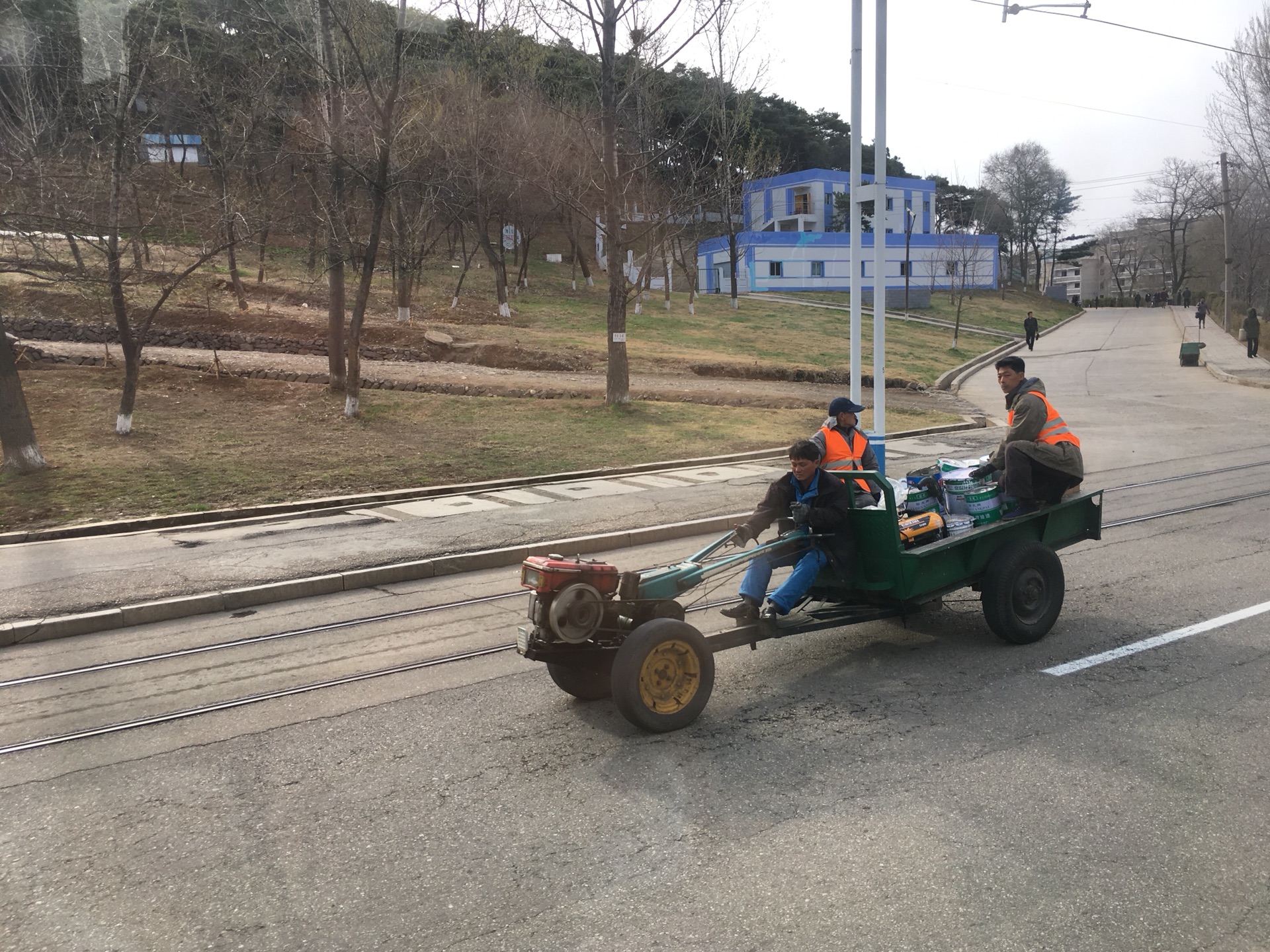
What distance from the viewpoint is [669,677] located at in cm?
532

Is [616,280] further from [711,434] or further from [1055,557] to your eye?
[1055,557]

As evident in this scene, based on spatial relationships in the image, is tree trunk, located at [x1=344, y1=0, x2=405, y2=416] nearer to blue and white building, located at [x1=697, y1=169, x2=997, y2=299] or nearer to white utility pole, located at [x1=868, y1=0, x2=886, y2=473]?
white utility pole, located at [x1=868, y1=0, x2=886, y2=473]

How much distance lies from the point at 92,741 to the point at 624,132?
23040 millimetres

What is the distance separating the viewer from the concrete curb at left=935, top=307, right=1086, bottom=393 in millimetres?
30641

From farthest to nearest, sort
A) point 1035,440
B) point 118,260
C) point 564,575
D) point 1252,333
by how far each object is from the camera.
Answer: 1. point 1252,333
2. point 118,260
3. point 1035,440
4. point 564,575

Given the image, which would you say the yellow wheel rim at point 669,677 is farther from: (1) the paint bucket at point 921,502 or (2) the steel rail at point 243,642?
(2) the steel rail at point 243,642

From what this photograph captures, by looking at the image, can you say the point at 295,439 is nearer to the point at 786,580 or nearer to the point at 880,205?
the point at 880,205

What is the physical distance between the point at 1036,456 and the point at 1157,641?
1494 mm

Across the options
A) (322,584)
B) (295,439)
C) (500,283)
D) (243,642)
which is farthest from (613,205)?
(500,283)

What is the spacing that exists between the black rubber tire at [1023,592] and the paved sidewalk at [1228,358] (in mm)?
26092

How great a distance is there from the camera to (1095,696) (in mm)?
5648

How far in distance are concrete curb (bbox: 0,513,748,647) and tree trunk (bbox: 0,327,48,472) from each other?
698cm

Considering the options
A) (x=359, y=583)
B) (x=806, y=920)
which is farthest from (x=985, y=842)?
(x=359, y=583)

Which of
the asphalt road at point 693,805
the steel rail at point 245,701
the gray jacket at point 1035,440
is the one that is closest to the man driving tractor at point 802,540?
the asphalt road at point 693,805
